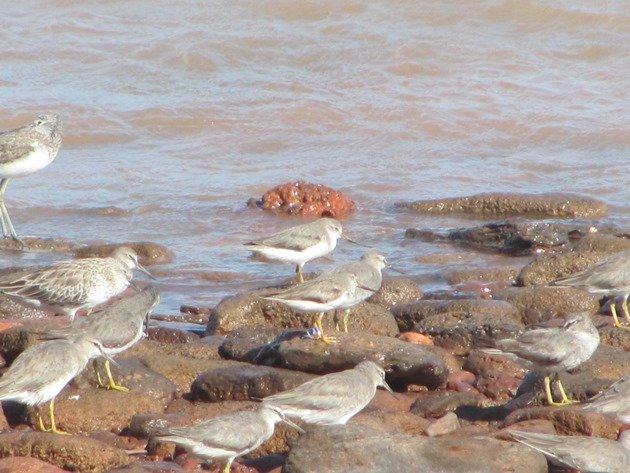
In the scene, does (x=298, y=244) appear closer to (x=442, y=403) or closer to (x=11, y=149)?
(x=442, y=403)

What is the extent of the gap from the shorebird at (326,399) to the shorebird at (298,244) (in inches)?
140

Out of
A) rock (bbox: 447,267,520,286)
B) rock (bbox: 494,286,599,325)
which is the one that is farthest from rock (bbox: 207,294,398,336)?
rock (bbox: 447,267,520,286)

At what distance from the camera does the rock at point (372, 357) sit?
8.68 meters

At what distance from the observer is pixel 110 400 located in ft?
26.8


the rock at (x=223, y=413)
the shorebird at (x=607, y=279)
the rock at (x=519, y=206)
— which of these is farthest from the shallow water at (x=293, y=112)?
the rock at (x=223, y=413)

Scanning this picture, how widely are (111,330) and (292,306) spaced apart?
1.45m

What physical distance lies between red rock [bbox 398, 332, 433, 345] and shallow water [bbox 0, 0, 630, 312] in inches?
94.7

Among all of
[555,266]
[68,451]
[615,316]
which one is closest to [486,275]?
[555,266]

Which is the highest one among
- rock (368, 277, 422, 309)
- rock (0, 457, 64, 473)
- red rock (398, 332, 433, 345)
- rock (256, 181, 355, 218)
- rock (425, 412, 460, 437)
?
rock (0, 457, 64, 473)

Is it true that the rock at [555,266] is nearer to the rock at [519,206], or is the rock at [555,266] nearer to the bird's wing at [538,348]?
the rock at [519,206]

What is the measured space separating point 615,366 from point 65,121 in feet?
37.4

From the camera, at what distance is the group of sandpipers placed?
7102mm

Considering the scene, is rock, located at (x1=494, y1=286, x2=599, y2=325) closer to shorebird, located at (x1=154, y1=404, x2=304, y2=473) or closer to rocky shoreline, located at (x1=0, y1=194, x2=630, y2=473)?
rocky shoreline, located at (x1=0, y1=194, x2=630, y2=473)

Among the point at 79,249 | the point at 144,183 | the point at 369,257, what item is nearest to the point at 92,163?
the point at 144,183
